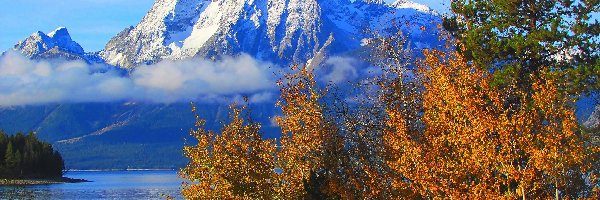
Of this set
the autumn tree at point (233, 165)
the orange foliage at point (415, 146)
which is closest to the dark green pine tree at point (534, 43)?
the orange foliage at point (415, 146)

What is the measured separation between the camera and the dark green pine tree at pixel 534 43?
131 ft

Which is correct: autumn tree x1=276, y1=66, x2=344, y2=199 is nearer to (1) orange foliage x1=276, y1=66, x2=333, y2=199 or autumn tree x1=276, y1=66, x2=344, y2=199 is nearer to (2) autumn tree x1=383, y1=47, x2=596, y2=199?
(1) orange foliage x1=276, y1=66, x2=333, y2=199

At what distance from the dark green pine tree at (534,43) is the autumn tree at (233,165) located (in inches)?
501

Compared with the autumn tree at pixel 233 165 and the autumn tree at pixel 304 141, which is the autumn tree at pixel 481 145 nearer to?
the autumn tree at pixel 304 141

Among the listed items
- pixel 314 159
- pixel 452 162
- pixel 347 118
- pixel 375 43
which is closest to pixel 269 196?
pixel 314 159

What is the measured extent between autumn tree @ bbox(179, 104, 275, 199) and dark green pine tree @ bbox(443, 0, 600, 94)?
12.7 metres

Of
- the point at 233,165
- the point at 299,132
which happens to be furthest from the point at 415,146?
the point at 233,165

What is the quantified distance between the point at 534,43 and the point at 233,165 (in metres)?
17.5

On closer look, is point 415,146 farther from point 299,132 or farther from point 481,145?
point 299,132

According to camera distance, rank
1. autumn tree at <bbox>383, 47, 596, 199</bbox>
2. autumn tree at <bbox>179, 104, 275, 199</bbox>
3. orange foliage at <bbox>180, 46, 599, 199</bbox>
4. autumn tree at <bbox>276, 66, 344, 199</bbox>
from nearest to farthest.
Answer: autumn tree at <bbox>383, 47, 596, 199</bbox>
orange foliage at <bbox>180, 46, 599, 199</bbox>
autumn tree at <bbox>276, 66, 344, 199</bbox>
autumn tree at <bbox>179, 104, 275, 199</bbox>

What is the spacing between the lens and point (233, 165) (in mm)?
43062

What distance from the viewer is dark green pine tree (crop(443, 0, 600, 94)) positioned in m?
40.0

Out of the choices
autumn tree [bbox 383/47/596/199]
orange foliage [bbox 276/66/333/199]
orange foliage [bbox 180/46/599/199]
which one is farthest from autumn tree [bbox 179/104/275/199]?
autumn tree [bbox 383/47/596/199]

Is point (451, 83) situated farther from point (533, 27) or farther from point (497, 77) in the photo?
point (533, 27)
